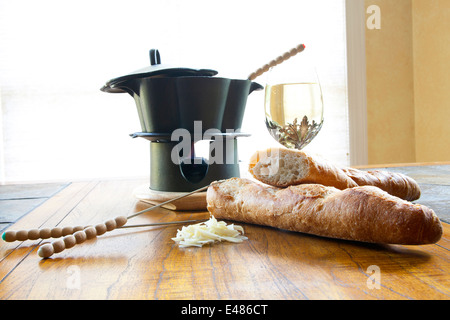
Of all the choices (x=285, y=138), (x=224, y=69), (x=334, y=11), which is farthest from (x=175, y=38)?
(x=285, y=138)

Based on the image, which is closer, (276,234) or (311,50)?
(276,234)

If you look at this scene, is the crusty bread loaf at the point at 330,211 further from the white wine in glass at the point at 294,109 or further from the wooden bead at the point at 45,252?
the wooden bead at the point at 45,252

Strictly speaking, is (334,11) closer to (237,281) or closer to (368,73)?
(368,73)

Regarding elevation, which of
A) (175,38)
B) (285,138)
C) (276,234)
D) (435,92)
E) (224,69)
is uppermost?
(175,38)

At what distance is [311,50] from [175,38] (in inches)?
38.5

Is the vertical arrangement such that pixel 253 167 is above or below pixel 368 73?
below

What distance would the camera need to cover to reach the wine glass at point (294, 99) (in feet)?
2.70

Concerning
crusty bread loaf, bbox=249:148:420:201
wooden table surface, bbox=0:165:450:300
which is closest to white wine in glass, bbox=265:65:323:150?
crusty bread loaf, bbox=249:148:420:201

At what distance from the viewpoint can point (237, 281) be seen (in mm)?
467

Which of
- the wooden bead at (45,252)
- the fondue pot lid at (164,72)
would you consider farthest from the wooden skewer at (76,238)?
the fondue pot lid at (164,72)

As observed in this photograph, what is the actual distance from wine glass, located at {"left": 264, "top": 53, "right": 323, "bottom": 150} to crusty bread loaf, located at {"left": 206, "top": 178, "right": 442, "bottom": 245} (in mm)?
153

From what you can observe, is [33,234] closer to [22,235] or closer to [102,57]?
[22,235]
